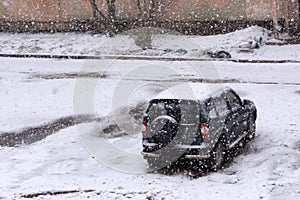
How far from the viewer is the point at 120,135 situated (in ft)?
49.3

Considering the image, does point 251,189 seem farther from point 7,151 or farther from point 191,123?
point 7,151

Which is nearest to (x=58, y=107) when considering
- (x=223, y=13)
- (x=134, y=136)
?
(x=134, y=136)

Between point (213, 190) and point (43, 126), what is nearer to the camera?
point (213, 190)

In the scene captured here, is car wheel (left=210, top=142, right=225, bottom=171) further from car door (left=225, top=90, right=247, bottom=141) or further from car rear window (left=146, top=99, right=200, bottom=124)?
car rear window (left=146, top=99, right=200, bottom=124)

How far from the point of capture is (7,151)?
13.9 m

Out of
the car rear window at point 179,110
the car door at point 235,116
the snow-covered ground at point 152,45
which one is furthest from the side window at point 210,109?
the snow-covered ground at point 152,45

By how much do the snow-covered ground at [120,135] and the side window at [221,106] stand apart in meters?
1.16

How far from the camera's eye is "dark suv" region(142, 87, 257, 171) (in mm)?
11281

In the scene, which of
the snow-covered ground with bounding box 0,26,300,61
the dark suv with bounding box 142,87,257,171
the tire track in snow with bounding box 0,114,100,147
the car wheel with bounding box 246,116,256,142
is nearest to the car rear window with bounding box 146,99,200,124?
the dark suv with bounding box 142,87,257,171

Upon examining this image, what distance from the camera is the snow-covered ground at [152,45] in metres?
28.1

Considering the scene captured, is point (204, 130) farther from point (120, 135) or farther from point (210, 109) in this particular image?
point (120, 135)

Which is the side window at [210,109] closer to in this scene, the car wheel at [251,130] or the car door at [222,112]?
the car door at [222,112]

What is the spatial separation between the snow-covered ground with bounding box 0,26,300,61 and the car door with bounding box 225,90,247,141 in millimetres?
13743

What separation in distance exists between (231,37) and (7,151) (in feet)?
66.1
